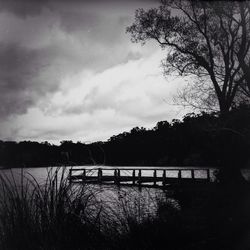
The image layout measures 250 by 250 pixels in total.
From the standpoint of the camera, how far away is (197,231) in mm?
9578

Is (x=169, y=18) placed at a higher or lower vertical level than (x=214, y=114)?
higher

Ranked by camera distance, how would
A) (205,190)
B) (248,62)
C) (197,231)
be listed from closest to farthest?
(197,231), (205,190), (248,62)

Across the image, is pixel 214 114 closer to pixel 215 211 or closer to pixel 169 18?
pixel 169 18

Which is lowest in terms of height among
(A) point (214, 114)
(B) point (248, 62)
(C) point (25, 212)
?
(C) point (25, 212)

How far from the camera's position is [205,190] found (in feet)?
64.4

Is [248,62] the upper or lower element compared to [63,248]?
upper

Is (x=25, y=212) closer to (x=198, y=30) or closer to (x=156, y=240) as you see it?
(x=156, y=240)

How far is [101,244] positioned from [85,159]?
1.50 m

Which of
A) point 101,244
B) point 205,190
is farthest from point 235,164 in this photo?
point 101,244

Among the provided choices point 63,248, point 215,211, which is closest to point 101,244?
point 63,248

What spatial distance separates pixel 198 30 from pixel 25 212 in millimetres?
21901

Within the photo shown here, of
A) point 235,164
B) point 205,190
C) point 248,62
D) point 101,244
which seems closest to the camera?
point 101,244

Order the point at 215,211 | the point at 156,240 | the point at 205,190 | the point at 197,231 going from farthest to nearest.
A: the point at 205,190, the point at 215,211, the point at 197,231, the point at 156,240

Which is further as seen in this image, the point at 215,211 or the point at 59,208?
the point at 215,211
